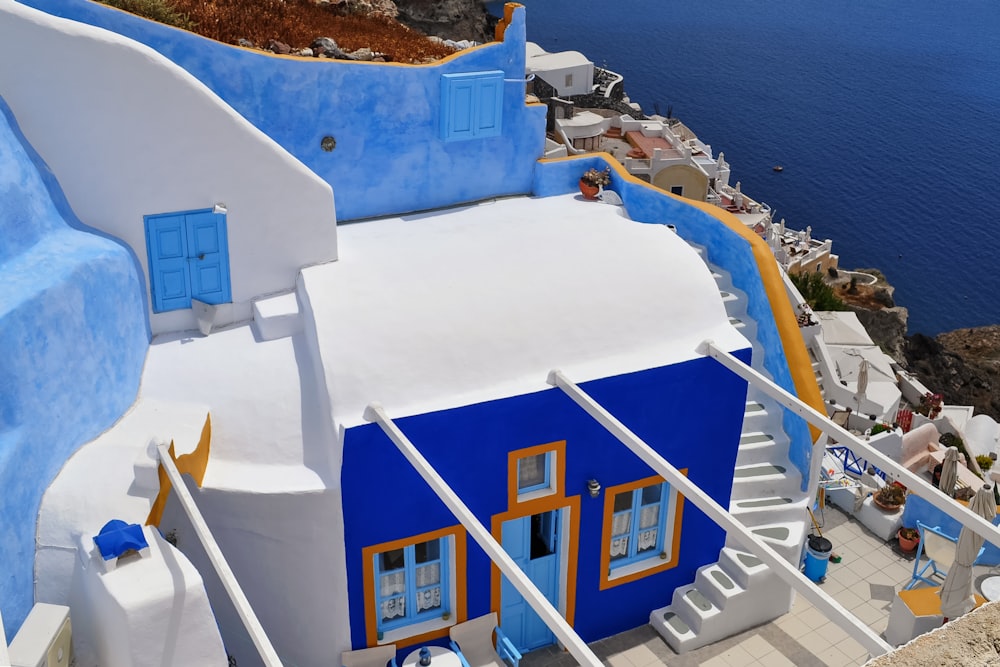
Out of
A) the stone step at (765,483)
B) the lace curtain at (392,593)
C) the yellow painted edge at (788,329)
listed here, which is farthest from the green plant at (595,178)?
the lace curtain at (392,593)

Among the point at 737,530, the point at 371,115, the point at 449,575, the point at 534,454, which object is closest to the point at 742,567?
the point at 534,454

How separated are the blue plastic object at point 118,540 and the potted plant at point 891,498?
13772mm

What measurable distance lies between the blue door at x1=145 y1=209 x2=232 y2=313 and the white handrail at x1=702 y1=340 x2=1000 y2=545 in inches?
308

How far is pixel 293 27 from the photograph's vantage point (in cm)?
1808

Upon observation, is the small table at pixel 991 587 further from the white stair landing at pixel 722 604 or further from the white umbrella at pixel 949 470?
the white umbrella at pixel 949 470

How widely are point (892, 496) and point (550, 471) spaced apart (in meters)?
7.66

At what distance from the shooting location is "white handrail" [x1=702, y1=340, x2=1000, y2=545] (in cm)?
1103

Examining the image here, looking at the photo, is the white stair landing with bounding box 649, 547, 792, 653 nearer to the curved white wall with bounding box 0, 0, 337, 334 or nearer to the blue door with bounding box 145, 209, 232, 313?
the curved white wall with bounding box 0, 0, 337, 334

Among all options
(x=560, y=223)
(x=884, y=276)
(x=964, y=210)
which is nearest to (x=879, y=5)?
(x=964, y=210)

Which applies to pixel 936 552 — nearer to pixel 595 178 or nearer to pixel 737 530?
pixel 737 530

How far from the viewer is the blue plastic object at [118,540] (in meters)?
10.6

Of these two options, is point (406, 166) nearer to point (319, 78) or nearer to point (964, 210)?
point (319, 78)

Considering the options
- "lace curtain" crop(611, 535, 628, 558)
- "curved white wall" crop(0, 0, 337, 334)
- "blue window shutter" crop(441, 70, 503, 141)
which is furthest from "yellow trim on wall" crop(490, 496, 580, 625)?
"blue window shutter" crop(441, 70, 503, 141)

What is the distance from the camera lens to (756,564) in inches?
640
